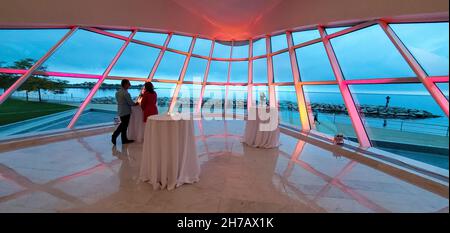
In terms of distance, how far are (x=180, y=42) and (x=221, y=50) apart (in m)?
2.16

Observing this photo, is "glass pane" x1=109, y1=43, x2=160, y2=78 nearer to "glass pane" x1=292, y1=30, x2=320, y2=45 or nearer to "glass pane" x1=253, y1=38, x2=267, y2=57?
"glass pane" x1=253, y1=38, x2=267, y2=57

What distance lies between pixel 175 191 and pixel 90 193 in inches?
39.2

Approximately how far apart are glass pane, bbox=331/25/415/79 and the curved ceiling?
33.4 inches

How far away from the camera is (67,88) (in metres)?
6.08

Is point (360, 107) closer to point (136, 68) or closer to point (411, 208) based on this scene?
point (411, 208)

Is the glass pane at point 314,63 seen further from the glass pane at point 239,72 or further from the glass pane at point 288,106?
the glass pane at point 239,72

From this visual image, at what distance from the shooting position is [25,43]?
16.0 feet

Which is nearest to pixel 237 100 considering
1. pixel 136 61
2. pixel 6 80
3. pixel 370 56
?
pixel 136 61

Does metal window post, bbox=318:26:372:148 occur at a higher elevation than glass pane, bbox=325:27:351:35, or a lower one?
lower

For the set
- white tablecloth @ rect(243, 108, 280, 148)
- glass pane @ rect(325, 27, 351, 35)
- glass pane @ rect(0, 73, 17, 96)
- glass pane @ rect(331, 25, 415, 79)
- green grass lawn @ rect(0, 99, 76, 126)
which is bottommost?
white tablecloth @ rect(243, 108, 280, 148)

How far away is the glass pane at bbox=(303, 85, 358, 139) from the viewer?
5.47m

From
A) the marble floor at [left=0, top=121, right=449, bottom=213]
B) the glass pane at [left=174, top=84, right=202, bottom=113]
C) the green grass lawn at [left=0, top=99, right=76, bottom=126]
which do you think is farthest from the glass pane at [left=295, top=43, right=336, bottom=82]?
the green grass lawn at [left=0, top=99, right=76, bottom=126]

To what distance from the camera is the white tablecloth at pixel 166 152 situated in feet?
9.21
